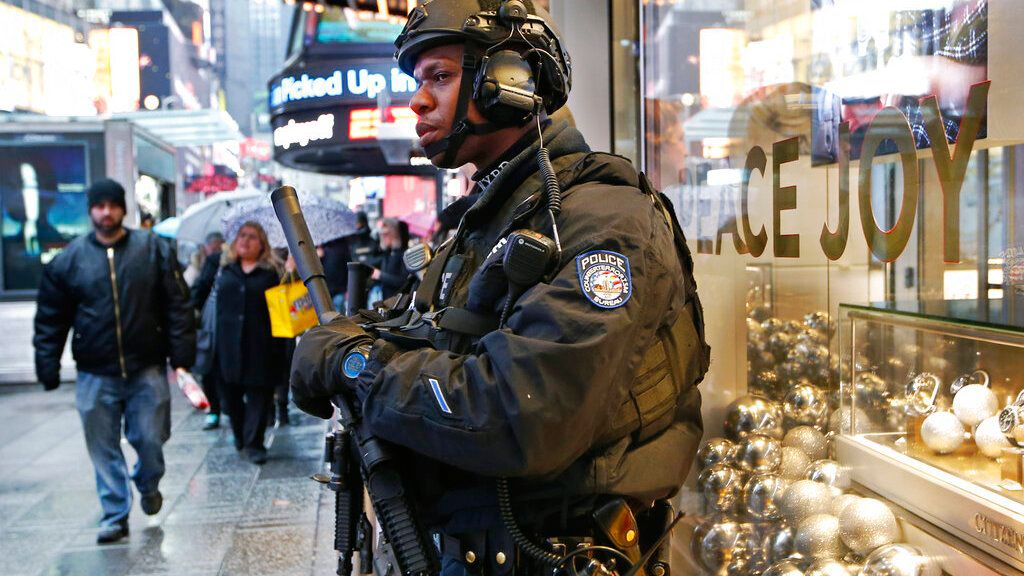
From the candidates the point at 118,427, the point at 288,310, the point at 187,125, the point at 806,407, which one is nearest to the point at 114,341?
the point at 118,427

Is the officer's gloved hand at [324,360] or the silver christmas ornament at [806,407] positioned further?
the silver christmas ornament at [806,407]

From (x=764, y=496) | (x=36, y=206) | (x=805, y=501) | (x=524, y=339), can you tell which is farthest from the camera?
(x=36, y=206)

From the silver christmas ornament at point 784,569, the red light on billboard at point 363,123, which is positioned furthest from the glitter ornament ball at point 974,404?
the red light on billboard at point 363,123

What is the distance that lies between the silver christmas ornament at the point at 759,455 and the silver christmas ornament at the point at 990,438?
2.60ft

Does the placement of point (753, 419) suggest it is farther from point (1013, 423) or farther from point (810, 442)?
point (1013, 423)

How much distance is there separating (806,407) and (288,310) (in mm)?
5296

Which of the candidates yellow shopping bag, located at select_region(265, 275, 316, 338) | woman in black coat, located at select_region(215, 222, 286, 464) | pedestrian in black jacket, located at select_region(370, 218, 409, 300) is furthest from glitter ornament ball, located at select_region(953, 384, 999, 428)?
pedestrian in black jacket, located at select_region(370, 218, 409, 300)

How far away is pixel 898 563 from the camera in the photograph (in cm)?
228

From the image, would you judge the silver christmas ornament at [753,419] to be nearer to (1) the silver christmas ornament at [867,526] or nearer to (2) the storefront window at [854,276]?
(2) the storefront window at [854,276]

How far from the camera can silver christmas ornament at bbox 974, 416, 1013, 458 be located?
2.24 m

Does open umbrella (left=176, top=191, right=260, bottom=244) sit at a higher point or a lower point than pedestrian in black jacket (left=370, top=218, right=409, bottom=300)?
higher

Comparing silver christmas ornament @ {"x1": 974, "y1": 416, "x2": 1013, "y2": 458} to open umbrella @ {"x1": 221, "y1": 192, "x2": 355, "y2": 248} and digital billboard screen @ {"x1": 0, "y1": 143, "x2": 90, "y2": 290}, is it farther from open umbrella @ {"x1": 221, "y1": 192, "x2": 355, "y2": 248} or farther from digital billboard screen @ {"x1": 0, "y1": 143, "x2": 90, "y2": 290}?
digital billboard screen @ {"x1": 0, "y1": 143, "x2": 90, "y2": 290}

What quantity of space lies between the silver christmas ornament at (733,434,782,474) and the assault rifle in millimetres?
1276

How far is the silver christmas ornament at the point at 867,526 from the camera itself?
2.42 m
